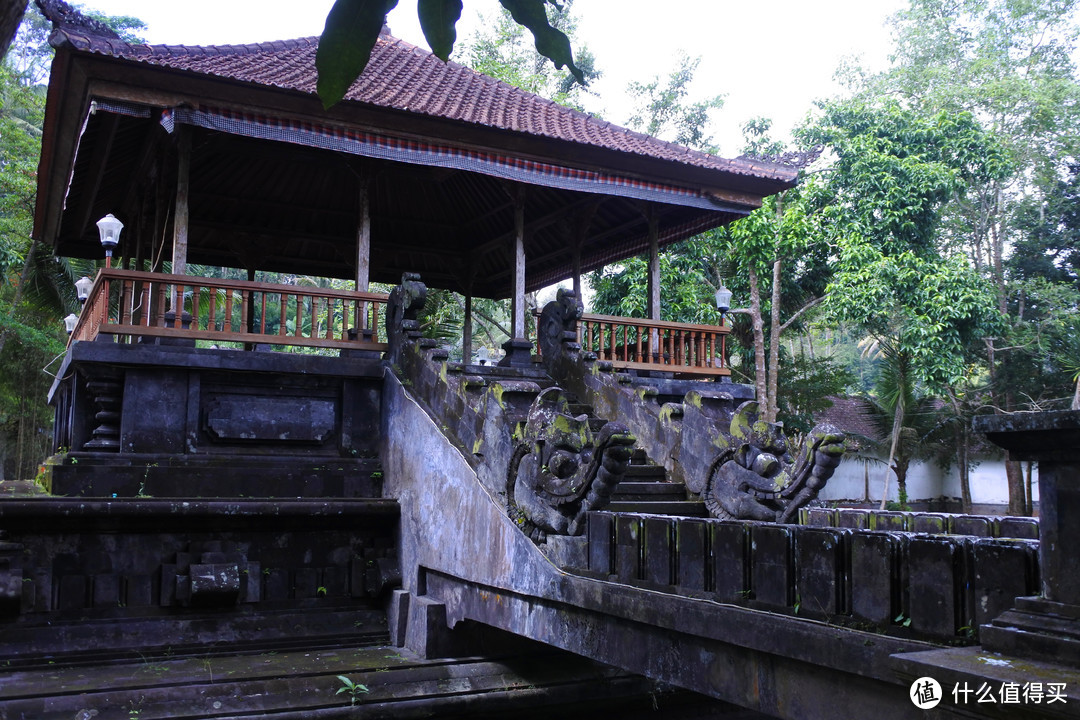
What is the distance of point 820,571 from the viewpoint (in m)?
3.65

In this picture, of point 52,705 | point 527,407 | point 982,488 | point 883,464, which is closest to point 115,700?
point 52,705

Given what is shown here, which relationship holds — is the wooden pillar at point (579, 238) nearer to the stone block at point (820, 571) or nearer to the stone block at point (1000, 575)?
the stone block at point (820, 571)

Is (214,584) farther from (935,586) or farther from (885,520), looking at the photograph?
(935,586)

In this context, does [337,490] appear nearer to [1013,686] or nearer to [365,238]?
[365,238]

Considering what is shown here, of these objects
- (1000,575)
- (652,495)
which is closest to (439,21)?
(1000,575)

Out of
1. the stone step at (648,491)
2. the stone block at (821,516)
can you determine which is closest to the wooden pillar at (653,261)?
the stone step at (648,491)

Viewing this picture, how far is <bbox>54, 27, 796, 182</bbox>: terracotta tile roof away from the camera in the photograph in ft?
26.0

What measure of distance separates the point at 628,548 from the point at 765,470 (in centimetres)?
176

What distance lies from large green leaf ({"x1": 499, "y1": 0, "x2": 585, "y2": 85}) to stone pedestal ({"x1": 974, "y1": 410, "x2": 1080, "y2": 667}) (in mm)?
1800

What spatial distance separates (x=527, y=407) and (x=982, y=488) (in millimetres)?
20340

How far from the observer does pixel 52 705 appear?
5332 mm

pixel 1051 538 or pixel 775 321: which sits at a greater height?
pixel 775 321

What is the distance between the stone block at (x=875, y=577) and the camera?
3.36m

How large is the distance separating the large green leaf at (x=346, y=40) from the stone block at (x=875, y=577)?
9.29 feet
